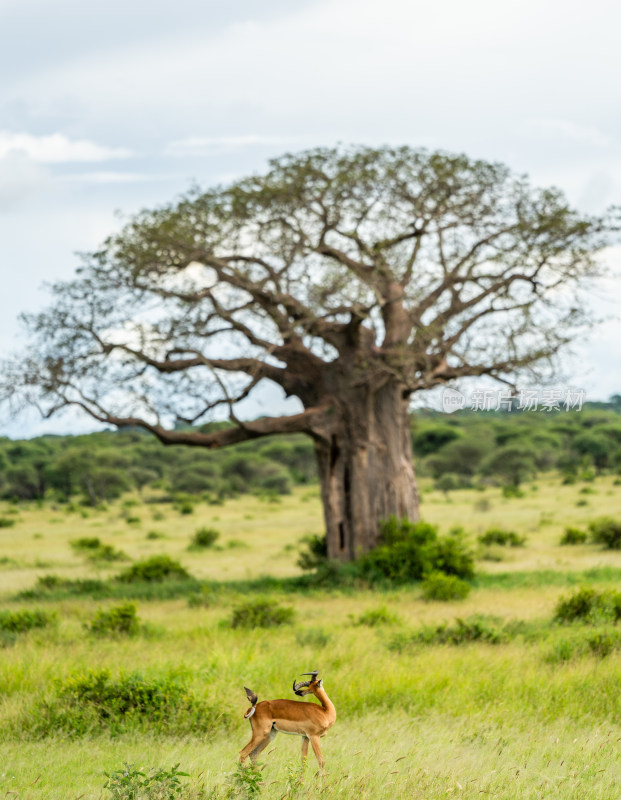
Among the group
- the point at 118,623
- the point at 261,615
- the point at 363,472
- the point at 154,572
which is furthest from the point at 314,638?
the point at 154,572

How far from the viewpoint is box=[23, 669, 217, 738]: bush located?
642 centimetres

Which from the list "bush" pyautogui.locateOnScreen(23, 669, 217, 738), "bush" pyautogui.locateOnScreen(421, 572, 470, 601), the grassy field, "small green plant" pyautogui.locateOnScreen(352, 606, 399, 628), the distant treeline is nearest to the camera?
the grassy field

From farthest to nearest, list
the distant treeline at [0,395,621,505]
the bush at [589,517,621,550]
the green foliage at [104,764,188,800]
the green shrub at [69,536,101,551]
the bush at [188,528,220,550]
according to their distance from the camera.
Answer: the distant treeline at [0,395,621,505] < the bush at [188,528,220,550] < the green shrub at [69,536,101,551] < the bush at [589,517,621,550] < the green foliage at [104,764,188,800]

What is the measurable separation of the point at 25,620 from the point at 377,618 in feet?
15.0

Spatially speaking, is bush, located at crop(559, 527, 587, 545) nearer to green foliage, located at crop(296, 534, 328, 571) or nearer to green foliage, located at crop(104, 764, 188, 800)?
green foliage, located at crop(296, 534, 328, 571)

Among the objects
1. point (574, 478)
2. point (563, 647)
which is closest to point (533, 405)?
point (563, 647)

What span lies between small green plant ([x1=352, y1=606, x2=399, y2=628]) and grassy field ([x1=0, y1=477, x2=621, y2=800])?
0.02m

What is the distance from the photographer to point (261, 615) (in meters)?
11.8

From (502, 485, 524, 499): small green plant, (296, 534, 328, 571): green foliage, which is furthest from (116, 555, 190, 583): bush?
(502, 485, 524, 499): small green plant

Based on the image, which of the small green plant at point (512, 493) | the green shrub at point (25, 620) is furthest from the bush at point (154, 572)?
the small green plant at point (512, 493)

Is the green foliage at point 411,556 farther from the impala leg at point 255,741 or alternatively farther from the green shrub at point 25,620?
the impala leg at point 255,741
